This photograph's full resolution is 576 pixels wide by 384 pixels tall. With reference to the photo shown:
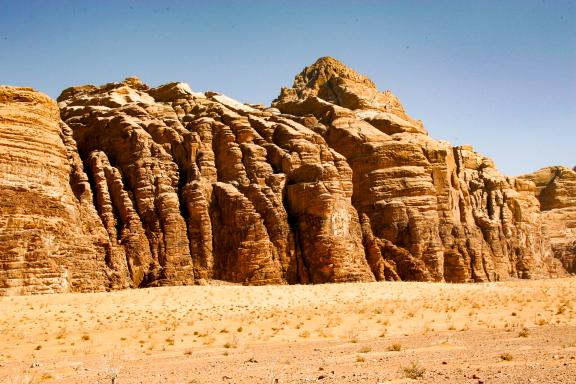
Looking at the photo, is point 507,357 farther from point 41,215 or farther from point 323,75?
point 323,75

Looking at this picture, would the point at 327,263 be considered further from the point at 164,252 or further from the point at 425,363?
the point at 425,363

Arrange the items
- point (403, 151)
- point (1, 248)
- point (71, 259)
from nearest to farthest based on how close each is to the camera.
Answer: point (1, 248), point (71, 259), point (403, 151)

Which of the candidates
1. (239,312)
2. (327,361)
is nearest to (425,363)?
(327,361)

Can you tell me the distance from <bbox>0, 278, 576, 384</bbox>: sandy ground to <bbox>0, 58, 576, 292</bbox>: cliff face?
5522 millimetres

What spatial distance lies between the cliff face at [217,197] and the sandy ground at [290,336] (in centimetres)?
552

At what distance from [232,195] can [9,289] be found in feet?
57.1

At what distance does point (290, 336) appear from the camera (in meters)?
22.2

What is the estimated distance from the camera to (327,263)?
145ft

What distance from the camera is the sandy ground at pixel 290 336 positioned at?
1391 cm

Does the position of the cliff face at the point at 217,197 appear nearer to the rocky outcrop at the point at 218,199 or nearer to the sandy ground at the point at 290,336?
the rocky outcrop at the point at 218,199

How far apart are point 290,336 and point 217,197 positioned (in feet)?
81.7

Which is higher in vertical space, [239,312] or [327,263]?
[327,263]

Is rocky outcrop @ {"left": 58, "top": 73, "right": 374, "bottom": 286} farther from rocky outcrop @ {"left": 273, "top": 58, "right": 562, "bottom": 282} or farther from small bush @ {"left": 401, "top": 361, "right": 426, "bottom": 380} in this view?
small bush @ {"left": 401, "top": 361, "right": 426, "bottom": 380}

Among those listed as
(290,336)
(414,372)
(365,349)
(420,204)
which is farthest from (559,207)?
(414,372)
